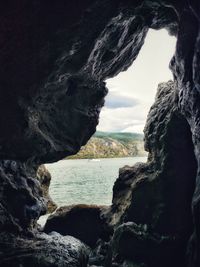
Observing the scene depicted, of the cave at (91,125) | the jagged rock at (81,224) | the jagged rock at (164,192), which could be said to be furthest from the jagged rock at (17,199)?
the jagged rock at (164,192)

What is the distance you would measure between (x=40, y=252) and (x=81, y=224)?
8.35m

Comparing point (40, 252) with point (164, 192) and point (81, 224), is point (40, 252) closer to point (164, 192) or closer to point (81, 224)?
point (164, 192)

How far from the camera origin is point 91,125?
21469mm

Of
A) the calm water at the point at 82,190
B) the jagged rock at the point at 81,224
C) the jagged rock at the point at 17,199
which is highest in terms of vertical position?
the jagged rock at the point at 17,199

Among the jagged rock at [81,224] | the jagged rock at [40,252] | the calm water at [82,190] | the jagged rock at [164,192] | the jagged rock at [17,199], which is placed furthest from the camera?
the calm water at [82,190]

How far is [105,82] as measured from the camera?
22266mm

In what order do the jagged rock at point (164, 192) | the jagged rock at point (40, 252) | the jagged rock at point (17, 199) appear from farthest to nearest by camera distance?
the jagged rock at point (164, 192), the jagged rock at point (17, 199), the jagged rock at point (40, 252)

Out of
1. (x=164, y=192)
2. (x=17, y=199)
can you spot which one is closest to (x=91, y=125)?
(x=164, y=192)

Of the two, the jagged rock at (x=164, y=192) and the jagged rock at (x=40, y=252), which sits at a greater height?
the jagged rock at (x=164, y=192)

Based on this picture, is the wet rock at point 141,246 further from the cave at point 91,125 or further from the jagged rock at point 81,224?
the jagged rock at point 81,224

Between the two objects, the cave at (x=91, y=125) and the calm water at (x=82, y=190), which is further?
the calm water at (x=82, y=190)

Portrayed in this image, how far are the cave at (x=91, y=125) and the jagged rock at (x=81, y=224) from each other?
4.6 inches

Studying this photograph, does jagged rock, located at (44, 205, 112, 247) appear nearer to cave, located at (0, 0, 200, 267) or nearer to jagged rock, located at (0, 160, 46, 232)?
cave, located at (0, 0, 200, 267)

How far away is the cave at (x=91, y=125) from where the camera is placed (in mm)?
14062
